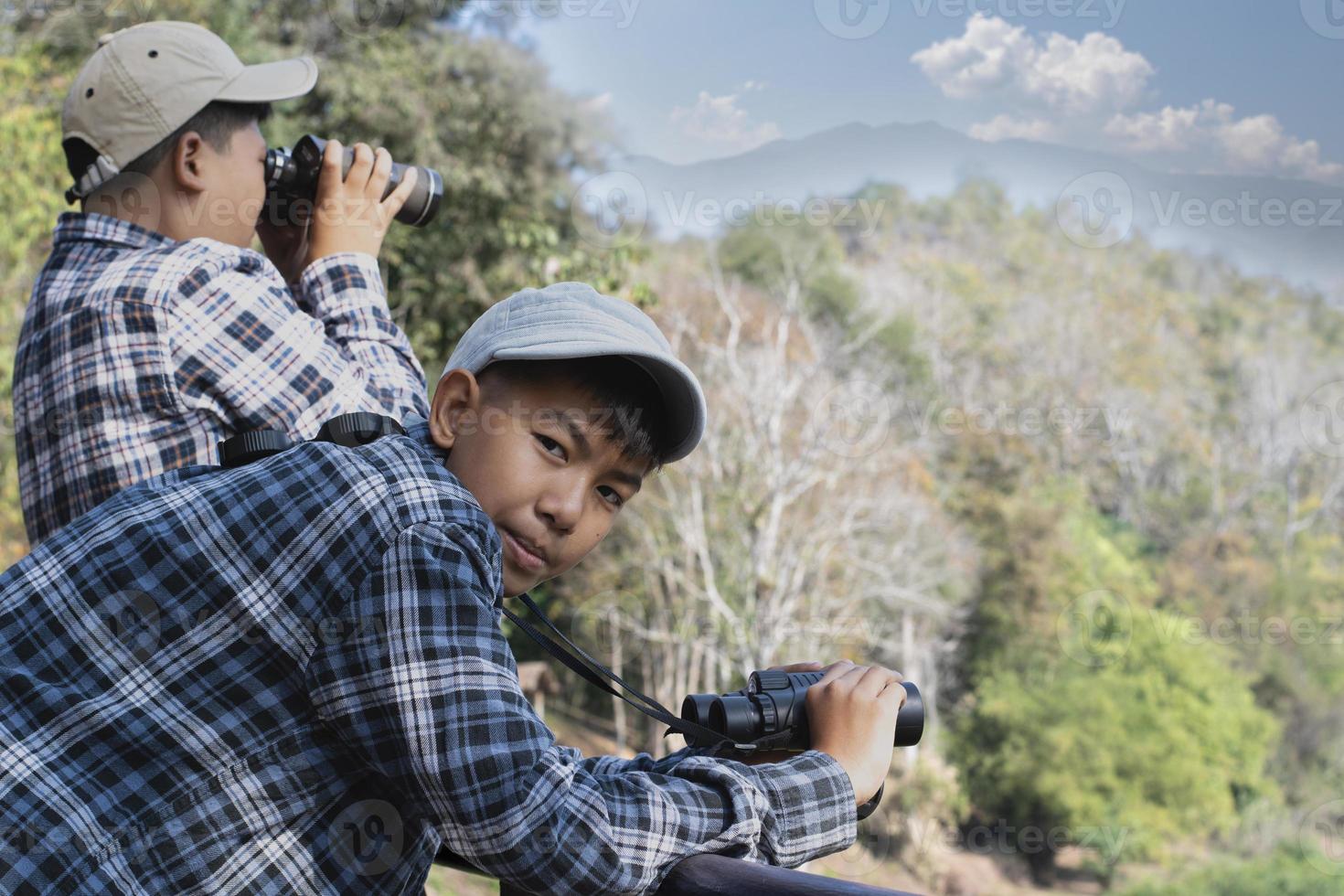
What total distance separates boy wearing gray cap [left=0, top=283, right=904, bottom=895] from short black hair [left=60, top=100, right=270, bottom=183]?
0.62 metres

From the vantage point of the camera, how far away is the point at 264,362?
1.15m

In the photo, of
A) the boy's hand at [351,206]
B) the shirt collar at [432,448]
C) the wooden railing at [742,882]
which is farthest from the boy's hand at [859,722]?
the boy's hand at [351,206]

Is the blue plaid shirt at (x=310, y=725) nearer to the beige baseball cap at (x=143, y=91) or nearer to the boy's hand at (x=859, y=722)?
the boy's hand at (x=859, y=722)

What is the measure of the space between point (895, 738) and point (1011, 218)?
22.9 meters

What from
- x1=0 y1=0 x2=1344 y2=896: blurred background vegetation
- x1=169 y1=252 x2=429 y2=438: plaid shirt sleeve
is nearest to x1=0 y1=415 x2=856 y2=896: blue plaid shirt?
x1=169 y1=252 x2=429 y2=438: plaid shirt sleeve

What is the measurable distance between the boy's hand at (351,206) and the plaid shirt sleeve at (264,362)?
103mm

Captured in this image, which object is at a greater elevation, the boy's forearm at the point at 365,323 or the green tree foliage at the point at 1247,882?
the boy's forearm at the point at 365,323

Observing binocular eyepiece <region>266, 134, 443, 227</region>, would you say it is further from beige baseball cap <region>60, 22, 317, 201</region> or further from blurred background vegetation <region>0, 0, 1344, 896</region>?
blurred background vegetation <region>0, 0, 1344, 896</region>

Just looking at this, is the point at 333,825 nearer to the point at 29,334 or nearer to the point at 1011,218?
the point at 29,334

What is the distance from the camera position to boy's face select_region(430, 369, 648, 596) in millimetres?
831

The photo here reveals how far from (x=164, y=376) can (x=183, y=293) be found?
0.08 metres

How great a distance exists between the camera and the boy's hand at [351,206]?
4.32 feet

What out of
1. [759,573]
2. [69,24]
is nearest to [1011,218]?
[759,573]

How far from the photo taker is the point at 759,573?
11.5 metres
